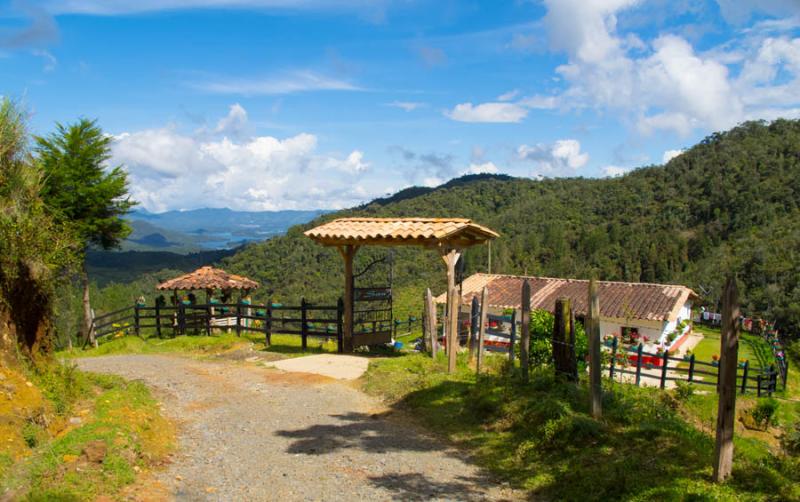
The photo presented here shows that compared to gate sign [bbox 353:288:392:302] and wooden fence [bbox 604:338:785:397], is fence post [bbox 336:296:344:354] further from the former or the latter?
wooden fence [bbox 604:338:785:397]

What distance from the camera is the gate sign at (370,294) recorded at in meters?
13.7

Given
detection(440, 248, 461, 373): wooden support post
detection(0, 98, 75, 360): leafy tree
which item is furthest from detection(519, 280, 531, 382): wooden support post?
detection(0, 98, 75, 360): leafy tree

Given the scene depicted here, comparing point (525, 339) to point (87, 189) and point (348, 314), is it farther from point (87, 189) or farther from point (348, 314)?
point (87, 189)

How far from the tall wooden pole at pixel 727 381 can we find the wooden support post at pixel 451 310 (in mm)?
5706

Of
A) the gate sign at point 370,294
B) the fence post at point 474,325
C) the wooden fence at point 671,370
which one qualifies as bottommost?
the wooden fence at point 671,370

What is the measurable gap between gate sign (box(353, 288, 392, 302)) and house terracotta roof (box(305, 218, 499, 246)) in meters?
1.47

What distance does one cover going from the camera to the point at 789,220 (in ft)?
198

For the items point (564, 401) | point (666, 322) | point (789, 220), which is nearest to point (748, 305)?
point (789, 220)

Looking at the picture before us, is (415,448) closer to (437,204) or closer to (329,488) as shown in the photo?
(329,488)

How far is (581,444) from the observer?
6.05m

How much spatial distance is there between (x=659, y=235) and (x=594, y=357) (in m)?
67.1

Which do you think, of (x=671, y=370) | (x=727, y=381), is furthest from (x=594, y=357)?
(x=671, y=370)

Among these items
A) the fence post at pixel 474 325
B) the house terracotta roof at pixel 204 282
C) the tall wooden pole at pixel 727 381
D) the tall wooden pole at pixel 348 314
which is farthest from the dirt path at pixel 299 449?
the house terracotta roof at pixel 204 282

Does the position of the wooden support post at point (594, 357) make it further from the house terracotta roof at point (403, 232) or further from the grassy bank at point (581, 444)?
the house terracotta roof at point (403, 232)
